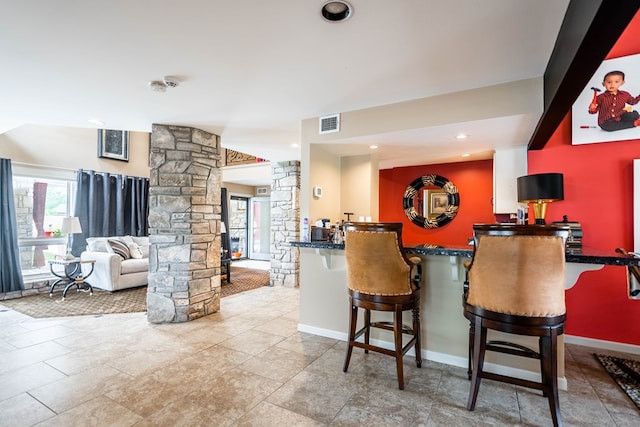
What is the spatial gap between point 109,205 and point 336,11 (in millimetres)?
6455

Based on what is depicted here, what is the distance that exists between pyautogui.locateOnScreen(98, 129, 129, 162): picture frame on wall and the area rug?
822 cm

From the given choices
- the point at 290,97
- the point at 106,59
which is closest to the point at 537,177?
the point at 290,97

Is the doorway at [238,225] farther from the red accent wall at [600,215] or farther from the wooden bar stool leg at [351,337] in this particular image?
the red accent wall at [600,215]

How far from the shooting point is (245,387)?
225 centimetres

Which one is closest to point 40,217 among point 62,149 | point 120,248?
point 62,149

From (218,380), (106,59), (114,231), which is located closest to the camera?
(106,59)

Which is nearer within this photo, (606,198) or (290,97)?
(290,97)

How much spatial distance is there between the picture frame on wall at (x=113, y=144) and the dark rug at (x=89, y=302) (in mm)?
2776

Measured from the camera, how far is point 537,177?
2.85 meters

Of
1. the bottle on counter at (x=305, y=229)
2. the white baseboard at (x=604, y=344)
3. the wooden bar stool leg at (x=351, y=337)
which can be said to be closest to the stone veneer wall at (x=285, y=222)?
the bottle on counter at (x=305, y=229)

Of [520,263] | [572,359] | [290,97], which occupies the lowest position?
[572,359]

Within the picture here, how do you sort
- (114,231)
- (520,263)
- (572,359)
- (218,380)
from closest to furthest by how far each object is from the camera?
(520,263)
(218,380)
(572,359)
(114,231)

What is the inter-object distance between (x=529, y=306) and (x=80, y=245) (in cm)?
707

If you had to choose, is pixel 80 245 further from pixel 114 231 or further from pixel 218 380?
pixel 218 380
